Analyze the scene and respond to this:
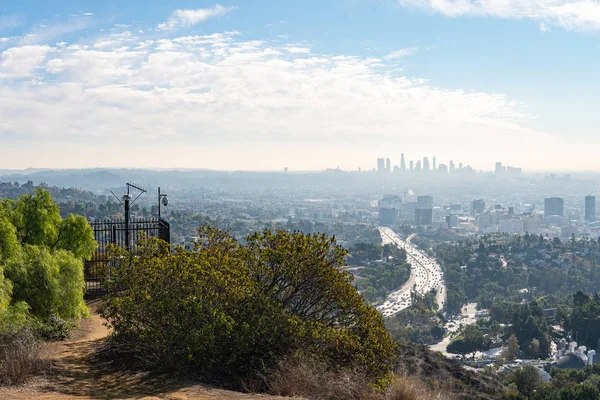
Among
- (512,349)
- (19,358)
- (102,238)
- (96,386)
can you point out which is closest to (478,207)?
(512,349)

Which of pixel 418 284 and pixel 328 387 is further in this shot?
pixel 418 284

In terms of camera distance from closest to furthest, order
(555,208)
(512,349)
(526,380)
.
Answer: (526,380) < (512,349) < (555,208)

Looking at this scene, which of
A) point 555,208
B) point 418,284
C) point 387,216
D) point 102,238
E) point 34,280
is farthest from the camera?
point 555,208

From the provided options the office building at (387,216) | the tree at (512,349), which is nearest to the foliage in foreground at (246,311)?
the tree at (512,349)

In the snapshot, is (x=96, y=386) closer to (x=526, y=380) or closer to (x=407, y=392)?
(x=407, y=392)

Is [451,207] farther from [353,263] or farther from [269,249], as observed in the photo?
[269,249]

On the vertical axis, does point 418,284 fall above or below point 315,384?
below

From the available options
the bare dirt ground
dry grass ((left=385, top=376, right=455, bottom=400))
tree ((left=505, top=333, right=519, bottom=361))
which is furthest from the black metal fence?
tree ((left=505, top=333, right=519, bottom=361))
